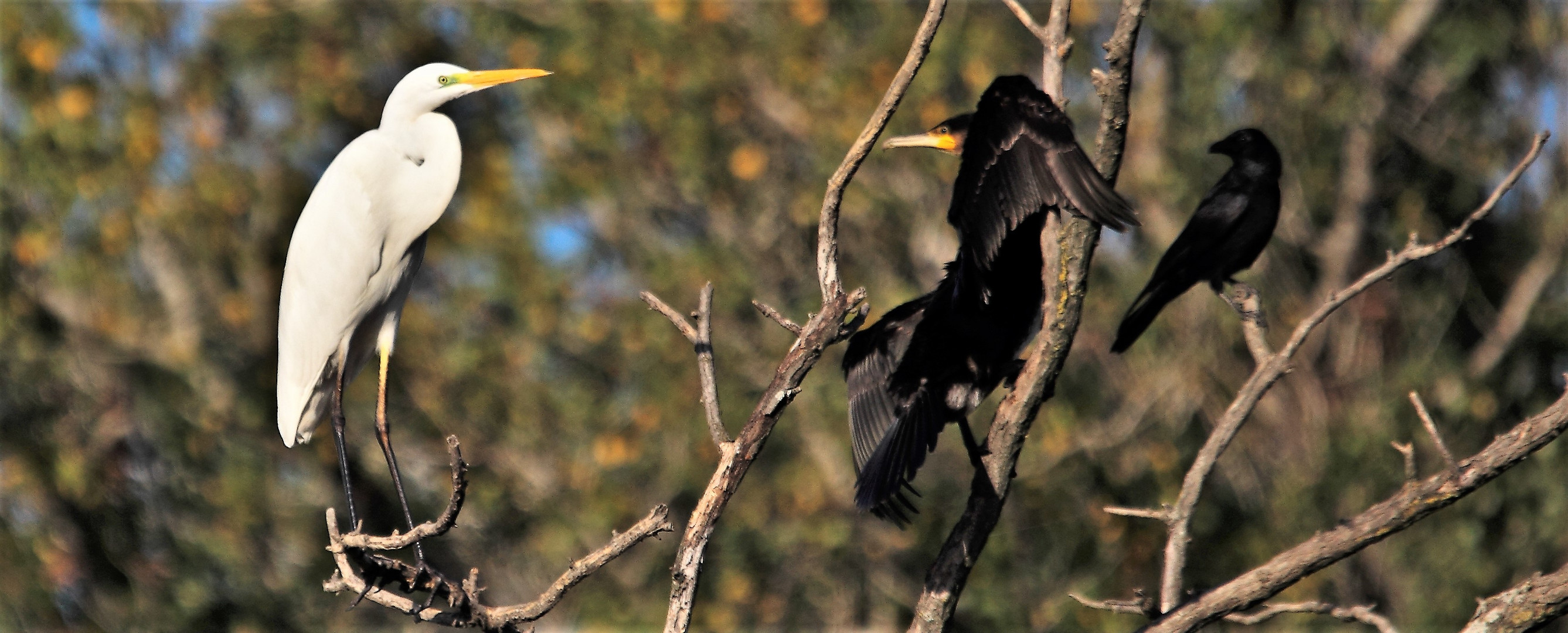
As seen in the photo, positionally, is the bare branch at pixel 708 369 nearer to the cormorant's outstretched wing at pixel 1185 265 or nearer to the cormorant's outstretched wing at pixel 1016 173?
the cormorant's outstretched wing at pixel 1016 173

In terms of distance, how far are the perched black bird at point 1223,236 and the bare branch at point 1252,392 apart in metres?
1.11

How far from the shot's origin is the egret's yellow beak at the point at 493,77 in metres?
3.74

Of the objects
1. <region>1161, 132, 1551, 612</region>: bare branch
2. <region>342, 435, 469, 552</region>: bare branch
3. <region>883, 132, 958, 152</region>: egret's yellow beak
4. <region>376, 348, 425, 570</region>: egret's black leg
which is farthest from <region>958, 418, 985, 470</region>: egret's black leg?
<region>376, 348, 425, 570</region>: egret's black leg

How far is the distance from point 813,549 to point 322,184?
4.71 meters

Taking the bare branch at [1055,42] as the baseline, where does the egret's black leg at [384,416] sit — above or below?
above

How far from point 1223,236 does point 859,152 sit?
2.04 meters

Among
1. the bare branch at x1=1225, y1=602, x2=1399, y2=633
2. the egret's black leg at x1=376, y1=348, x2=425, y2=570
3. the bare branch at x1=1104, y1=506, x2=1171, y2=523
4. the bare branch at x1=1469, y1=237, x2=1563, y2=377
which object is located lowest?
the bare branch at x1=1225, y1=602, x2=1399, y2=633

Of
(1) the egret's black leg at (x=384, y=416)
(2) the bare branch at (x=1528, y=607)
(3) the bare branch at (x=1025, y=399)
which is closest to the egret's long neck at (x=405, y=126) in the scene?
(1) the egret's black leg at (x=384, y=416)

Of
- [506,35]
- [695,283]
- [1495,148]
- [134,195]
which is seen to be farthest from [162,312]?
[1495,148]

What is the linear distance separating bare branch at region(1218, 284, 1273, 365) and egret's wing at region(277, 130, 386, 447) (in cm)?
220

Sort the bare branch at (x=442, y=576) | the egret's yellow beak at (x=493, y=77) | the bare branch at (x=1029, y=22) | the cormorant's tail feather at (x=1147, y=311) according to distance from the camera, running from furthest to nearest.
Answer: the cormorant's tail feather at (x=1147, y=311) < the egret's yellow beak at (x=493, y=77) < the bare branch at (x=1029, y=22) < the bare branch at (x=442, y=576)

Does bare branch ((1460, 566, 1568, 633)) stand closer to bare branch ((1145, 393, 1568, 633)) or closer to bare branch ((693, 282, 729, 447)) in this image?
bare branch ((1145, 393, 1568, 633))

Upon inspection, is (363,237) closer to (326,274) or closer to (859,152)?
(326,274)

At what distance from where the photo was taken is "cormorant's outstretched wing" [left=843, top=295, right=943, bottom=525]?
334 cm
